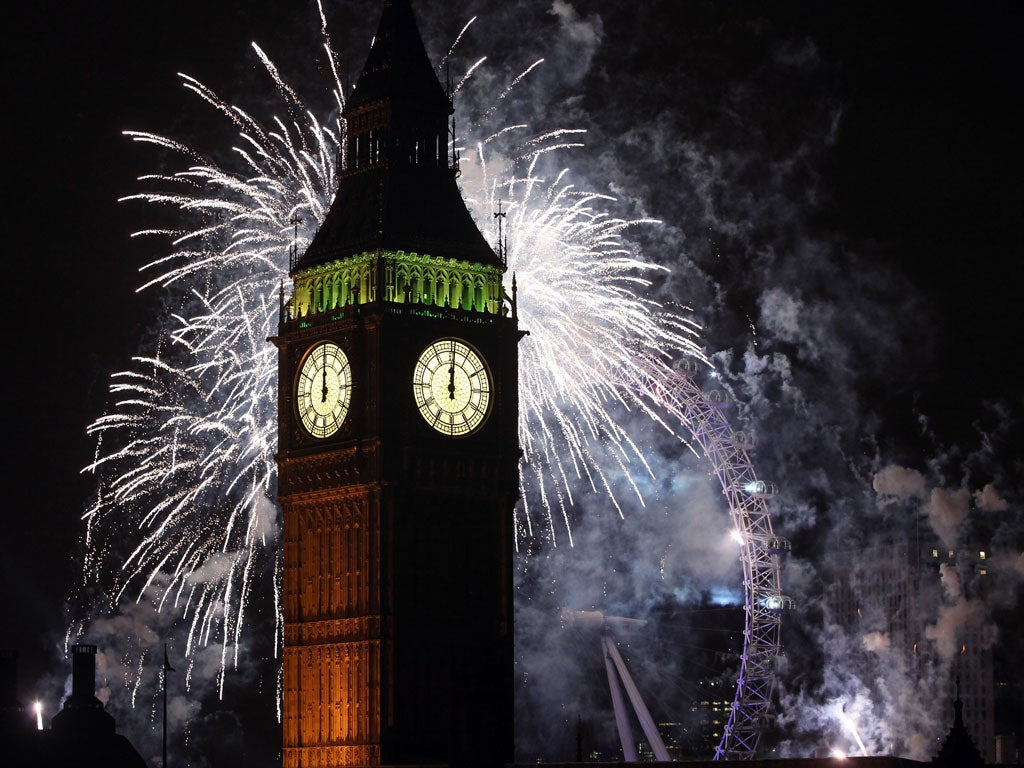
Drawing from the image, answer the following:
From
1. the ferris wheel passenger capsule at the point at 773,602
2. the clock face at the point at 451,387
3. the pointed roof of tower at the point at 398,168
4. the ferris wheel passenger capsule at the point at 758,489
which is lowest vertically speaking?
the ferris wheel passenger capsule at the point at 773,602

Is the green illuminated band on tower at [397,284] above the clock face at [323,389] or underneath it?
above

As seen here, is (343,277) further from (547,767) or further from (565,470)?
(565,470)

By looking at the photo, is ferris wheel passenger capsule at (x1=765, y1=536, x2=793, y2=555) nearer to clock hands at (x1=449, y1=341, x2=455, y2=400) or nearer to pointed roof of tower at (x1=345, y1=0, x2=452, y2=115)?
clock hands at (x1=449, y1=341, x2=455, y2=400)

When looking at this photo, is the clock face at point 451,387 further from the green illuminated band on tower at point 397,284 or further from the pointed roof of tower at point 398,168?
the pointed roof of tower at point 398,168

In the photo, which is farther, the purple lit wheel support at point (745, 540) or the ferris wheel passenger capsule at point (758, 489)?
the ferris wheel passenger capsule at point (758, 489)

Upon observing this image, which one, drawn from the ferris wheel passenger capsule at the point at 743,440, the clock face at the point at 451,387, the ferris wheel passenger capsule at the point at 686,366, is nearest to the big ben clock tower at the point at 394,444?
the clock face at the point at 451,387

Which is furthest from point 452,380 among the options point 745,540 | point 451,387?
point 745,540

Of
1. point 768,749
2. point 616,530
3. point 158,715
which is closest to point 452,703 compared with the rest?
point 158,715
